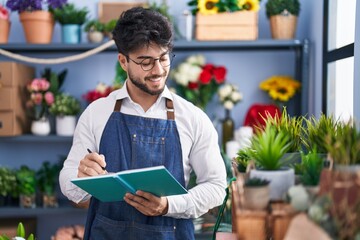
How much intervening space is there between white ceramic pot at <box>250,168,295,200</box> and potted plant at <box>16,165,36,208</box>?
2919 mm

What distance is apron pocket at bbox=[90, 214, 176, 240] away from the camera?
2.04 metres

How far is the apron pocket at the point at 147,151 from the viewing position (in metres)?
2.07

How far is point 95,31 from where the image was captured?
401 cm

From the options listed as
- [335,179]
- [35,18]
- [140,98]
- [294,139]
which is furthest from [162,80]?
[35,18]

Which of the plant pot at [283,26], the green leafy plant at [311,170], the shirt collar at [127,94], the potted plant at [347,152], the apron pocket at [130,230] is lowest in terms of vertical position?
the apron pocket at [130,230]

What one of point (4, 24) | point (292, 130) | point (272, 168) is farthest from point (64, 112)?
point (272, 168)

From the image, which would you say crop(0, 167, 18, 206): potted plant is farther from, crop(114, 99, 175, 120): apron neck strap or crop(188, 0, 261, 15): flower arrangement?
crop(114, 99, 175, 120): apron neck strap

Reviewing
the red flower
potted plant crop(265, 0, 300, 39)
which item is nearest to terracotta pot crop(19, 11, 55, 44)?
the red flower

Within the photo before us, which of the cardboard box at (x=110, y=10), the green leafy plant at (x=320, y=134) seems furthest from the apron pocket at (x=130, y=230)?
the cardboard box at (x=110, y=10)

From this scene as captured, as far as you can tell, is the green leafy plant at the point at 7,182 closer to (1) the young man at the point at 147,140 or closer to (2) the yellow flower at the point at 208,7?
(2) the yellow flower at the point at 208,7

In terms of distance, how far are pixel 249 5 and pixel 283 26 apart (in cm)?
25

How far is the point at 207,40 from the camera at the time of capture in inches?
153

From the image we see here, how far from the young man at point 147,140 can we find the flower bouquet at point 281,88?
1911 millimetres

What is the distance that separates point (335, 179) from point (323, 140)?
0.94ft
